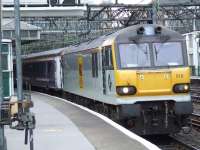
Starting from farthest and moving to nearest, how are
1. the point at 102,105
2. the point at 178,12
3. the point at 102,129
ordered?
the point at 178,12
the point at 102,105
the point at 102,129

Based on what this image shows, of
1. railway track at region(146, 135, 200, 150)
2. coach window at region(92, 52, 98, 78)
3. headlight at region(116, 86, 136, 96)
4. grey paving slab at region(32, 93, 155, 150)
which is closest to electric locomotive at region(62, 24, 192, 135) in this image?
headlight at region(116, 86, 136, 96)

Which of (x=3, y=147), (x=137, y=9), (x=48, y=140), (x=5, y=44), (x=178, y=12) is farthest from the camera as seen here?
(x=178, y=12)

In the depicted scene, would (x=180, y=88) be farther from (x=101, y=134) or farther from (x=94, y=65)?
(x=94, y=65)

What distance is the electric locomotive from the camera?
16.9 metres

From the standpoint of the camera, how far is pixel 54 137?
49.3 ft

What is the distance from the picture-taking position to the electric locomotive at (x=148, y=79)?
55.4ft

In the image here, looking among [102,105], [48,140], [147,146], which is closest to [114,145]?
[147,146]

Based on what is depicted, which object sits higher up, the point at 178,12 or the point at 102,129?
the point at 178,12

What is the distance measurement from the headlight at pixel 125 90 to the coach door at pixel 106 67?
0.83 meters

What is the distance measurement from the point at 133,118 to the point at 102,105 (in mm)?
3611

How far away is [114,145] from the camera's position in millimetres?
13156

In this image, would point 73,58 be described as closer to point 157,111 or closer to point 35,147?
point 157,111

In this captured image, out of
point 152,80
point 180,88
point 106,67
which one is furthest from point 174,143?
point 106,67

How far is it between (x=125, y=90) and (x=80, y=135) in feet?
7.54
